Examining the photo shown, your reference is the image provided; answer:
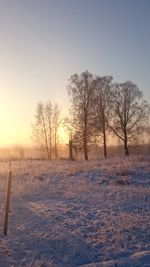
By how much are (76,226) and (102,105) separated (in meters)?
40.0

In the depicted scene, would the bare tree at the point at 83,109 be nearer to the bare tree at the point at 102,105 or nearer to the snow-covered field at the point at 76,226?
the bare tree at the point at 102,105

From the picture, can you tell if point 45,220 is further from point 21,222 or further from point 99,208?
point 99,208

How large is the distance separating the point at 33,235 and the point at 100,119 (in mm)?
39367

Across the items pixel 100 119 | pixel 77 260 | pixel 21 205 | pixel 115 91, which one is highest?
pixel 115 91

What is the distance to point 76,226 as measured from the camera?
1173 cm

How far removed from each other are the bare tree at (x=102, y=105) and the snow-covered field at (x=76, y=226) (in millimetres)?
29467

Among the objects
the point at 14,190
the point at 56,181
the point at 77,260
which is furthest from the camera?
the point at 56,181

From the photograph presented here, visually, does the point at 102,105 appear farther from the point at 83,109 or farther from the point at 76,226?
the point at 76,226

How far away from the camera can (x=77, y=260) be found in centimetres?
940

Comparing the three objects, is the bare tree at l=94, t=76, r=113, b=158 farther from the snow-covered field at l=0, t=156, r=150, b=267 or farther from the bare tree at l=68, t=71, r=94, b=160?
the snow-covered field at l=0, t=156, r=150, b=267

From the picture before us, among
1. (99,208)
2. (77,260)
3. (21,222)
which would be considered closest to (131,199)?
(99,208)

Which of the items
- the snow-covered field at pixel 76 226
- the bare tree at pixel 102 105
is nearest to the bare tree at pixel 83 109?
the bare tree at pixel 102 105

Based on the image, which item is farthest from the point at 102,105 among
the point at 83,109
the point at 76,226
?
the point at 76,226

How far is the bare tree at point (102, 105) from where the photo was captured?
1915 inches
